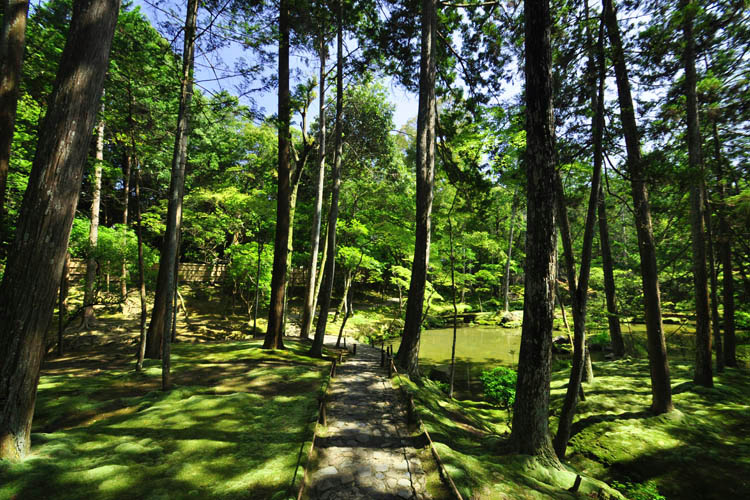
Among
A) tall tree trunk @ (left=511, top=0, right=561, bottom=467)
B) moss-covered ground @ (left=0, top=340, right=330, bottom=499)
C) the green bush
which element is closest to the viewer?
moss-covered ground @ (left=0, top=340, right=330, bottom=499)

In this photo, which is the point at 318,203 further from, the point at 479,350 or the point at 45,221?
the point at 479,350

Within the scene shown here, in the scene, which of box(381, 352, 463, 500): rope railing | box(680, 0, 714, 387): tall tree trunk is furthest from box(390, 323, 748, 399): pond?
box(381, 352, 463, 500): rope railing

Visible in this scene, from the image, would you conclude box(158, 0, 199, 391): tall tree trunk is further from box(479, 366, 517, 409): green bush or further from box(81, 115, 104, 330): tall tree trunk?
box(479, 366, 517, 409): green bush

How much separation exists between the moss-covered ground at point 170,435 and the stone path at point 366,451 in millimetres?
405

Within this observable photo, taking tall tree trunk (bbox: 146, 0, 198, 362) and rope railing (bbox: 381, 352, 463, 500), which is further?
tall tree trunk (bbox: 146, 0, 198, 362)

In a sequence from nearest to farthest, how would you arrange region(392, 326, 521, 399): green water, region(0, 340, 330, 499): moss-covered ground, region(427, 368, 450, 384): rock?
region(0, 340, 330, 499): moss-covered ground < region(427, 368, 450, 384): rock < region(392, 326, 521, 399): green water

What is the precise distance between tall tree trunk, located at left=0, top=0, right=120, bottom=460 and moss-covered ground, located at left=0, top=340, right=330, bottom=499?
0.61m

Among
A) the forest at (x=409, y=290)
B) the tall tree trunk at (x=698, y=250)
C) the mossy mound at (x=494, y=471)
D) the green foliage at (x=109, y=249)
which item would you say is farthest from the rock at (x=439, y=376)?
the green foliage at (x=109, y=249)

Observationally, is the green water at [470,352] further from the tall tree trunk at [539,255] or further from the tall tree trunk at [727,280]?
the tall tree trunk at [727,280]

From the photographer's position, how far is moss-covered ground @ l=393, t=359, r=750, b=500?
4.04 m

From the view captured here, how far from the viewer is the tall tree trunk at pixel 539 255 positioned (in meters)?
4.40

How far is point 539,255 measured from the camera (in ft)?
14.6

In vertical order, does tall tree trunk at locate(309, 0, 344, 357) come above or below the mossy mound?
above

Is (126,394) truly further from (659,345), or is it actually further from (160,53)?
(659,345)
